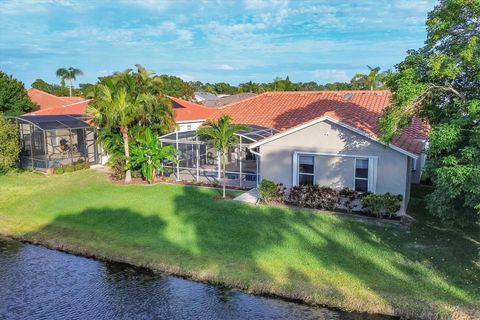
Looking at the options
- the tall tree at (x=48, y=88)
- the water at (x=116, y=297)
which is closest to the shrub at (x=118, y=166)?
the water at (x=116, y=297)

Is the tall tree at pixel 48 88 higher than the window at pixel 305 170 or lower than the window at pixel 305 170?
higher

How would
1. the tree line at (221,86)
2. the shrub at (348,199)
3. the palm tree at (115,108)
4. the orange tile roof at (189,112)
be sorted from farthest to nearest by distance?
the tree line at (221,86)
the orange tile roof at (189,112)
the palm tree at (115,108)
the shrub at (348,199)

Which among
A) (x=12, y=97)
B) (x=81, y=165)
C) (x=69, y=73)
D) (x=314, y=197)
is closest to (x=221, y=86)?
(x=69, y=73)

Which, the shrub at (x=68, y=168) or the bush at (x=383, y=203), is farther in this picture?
the shrub at (x=68, y=168)

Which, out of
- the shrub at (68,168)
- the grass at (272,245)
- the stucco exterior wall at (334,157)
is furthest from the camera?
the shrub at (68,168)

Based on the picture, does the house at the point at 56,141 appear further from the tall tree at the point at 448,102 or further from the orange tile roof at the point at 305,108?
the tall tree at the point at 448,102

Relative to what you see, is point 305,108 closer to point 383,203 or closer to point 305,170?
point 305,170
